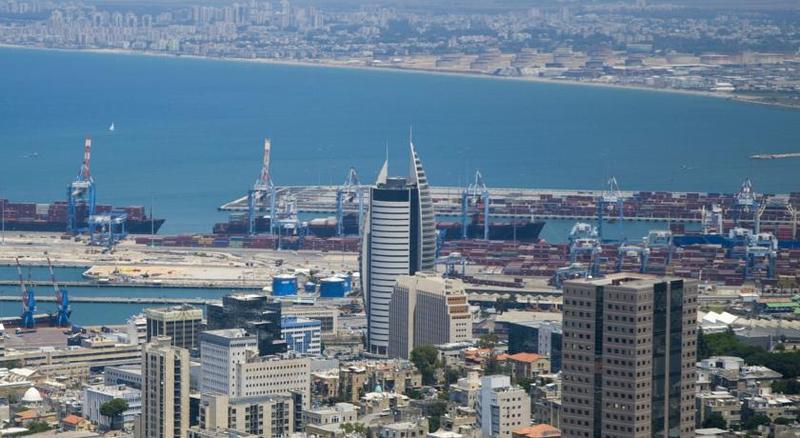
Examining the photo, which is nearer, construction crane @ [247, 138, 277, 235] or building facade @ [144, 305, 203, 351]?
building facade @ [144, 305, 203, 351]

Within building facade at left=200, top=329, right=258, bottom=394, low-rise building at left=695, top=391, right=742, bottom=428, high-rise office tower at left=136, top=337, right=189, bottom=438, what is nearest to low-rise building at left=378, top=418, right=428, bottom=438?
high-rise office tower at left=136, top=337, right=189, bottom=438

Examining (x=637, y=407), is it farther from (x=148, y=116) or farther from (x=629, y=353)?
(x=148, y=116)

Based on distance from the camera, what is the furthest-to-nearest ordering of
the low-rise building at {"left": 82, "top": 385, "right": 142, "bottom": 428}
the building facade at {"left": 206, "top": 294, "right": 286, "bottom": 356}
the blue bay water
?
the blue bay water
the building facade at {"left": 206, "top": 294, "right": 286, "bottom": 356}
the low-rise building at {"left": 82, "top": 385, "right": 142, "bottom": 428}

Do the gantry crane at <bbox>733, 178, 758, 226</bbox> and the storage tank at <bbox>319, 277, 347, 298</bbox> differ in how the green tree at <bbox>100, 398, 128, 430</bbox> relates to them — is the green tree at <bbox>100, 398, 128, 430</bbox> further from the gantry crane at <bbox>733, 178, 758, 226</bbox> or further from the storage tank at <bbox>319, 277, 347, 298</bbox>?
the gantry crane at <bbox>733, 178, 758, 226</bbox>

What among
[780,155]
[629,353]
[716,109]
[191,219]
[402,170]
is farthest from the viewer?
[716,109]

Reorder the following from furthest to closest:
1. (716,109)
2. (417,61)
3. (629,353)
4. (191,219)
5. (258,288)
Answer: (417,61), (716,109), (191,219), (258,288), (629,353)

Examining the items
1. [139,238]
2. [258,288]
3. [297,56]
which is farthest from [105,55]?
[258,288]

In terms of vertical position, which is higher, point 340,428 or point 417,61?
point 417,61

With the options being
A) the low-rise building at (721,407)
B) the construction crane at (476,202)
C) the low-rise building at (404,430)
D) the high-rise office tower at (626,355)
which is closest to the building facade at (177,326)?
the low-rise building at (404,430)

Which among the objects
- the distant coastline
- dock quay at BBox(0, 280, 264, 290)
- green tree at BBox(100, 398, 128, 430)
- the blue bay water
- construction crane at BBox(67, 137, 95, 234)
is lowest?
green tree at BBox(100, 398, 128, 430)
